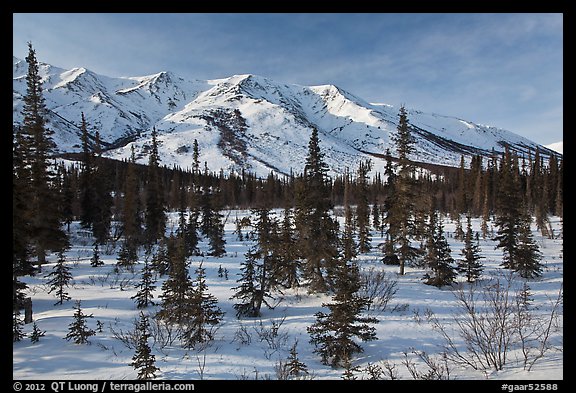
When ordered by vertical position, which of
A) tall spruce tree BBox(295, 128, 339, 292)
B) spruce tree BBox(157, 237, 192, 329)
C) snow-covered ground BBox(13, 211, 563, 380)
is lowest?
snow-covered ground BBox(13, 211, 563, 380)

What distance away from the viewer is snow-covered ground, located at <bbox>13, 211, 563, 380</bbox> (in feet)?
20.0

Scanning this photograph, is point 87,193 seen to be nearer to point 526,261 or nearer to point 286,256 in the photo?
point 286,256

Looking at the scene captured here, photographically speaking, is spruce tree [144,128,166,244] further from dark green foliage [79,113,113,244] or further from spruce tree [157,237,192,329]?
spruce tree [157,237,192,329]

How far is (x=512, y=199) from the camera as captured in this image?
21125 millimetres

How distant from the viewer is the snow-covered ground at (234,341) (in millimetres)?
6098

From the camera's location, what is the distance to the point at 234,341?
8.58m

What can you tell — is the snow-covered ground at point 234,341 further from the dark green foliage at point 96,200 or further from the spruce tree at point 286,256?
the dark green foliage at point 96,200

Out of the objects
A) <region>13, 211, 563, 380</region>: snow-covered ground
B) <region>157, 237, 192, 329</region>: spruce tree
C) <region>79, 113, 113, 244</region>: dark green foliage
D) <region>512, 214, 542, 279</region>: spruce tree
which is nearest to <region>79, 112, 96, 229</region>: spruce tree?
<region>79, 113, 113, 244</region>: dark green foliage

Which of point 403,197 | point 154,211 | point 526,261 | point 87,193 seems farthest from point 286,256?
point 87,193

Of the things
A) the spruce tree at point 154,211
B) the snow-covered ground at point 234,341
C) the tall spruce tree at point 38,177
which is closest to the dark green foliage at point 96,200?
the spruce tree at point 154,211

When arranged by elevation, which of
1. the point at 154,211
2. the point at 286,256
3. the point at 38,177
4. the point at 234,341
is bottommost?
the point at 234,341
